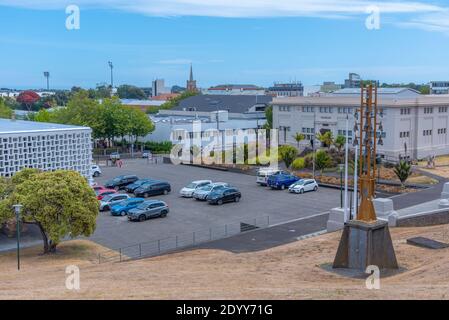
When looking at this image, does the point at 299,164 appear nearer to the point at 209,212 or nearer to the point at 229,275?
the point at 209,212

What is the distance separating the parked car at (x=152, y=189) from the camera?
37.4 meters

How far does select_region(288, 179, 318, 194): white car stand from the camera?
1503 inches

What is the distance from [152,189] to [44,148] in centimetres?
872

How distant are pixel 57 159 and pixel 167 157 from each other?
2535 cm

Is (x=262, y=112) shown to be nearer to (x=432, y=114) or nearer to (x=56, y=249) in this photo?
(x=432, y=114)

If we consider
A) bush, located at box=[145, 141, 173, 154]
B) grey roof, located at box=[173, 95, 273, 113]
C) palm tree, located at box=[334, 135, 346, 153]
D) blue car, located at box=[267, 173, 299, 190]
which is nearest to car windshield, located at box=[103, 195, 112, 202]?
blue car, located at box=[267, 173, 299, 190]

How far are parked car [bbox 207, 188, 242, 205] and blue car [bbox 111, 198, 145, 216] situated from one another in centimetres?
448

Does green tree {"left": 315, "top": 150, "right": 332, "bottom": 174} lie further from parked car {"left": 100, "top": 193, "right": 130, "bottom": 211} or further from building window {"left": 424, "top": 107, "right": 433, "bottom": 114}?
parked car {"left": 100, "top": 193, "right": 130, "bottom": 211}

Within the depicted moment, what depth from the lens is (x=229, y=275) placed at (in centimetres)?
1861

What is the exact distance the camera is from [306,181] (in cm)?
3878

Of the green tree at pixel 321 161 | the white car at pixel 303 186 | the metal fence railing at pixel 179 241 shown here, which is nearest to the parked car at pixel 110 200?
the metal fence railing at pixel 179 241
